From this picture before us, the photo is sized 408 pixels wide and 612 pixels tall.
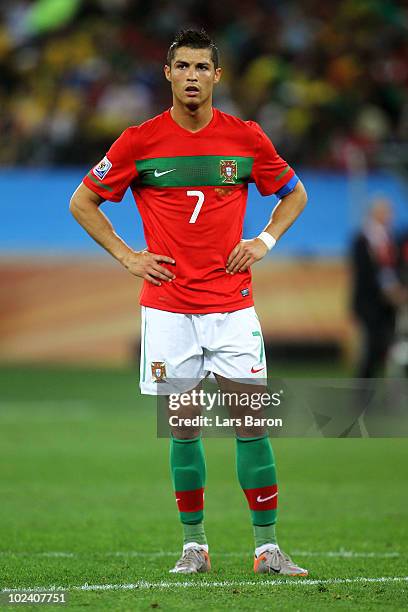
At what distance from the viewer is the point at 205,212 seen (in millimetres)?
6000

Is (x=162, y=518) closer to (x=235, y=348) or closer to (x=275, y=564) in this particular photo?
(x=275, y=564)

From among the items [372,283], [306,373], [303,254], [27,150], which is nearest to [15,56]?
[27,150]

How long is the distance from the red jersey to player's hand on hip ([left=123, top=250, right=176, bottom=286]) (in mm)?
38

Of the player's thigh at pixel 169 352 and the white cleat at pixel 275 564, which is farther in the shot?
the player's thigh at pixel 169 352

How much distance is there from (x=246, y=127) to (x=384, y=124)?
15226 millimetres

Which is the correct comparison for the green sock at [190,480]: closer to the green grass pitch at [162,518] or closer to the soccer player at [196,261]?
the soccer player at [196,261]

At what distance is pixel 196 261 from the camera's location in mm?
6027

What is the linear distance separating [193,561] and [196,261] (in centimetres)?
142

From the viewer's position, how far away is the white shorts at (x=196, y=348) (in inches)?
236

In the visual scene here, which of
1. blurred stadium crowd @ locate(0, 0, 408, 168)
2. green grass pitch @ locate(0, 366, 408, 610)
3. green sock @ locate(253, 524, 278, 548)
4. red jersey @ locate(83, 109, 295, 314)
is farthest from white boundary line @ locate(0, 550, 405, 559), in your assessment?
blurred stadium crowd @ locate(0, 0, 408, 168)

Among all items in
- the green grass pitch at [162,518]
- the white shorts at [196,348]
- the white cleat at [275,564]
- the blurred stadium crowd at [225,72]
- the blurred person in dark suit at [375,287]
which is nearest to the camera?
the green grass pitch at [162,518]

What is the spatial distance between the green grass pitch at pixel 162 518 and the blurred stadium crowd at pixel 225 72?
6.82 meters

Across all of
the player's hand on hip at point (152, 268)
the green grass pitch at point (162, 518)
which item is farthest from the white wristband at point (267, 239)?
the green grass pitch at point (162, 518)

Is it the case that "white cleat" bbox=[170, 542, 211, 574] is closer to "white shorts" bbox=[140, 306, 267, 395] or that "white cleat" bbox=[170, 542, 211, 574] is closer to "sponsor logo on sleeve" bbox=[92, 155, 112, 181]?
"white shorts" bbox=[140, 306, 267, 395]
